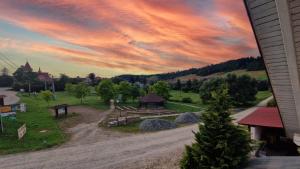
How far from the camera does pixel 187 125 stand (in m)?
41.9

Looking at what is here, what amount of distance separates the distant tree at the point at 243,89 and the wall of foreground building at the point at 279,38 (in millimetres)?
59505

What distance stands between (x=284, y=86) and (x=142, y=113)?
46.4 metres

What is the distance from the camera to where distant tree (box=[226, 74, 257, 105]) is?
67.4 metres

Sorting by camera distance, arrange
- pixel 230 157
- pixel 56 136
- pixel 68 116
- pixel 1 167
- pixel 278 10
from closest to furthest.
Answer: pixel 278 10 → pixel 230 157 → pixel 1 167 → pixel 56 136 → pixel 68 116

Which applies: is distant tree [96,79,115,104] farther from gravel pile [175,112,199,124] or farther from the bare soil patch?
gravel pile [175,112,199,124]

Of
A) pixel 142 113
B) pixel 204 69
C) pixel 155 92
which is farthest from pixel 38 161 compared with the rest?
pixel 204 69

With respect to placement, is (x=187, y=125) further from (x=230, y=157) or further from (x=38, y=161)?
(x=230, y=157)

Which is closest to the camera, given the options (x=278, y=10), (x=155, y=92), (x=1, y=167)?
(x=278, y=10)

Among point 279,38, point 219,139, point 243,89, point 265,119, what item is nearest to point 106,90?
point 243,89

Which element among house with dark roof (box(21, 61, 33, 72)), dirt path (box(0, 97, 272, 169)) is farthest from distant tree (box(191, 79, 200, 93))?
dirt path (box(0, 97, 272, 169))

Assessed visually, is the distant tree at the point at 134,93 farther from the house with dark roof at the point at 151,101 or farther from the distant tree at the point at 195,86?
the distant tree at the point at 195,86

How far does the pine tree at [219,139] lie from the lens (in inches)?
611

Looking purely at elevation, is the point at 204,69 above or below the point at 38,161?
above

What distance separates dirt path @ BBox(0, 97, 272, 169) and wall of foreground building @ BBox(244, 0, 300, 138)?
14.7 metres
